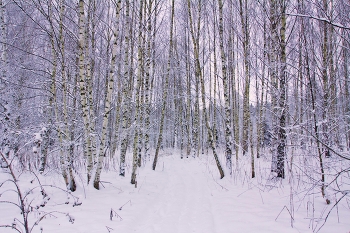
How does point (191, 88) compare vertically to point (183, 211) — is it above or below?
above

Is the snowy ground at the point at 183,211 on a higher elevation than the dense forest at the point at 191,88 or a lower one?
lower

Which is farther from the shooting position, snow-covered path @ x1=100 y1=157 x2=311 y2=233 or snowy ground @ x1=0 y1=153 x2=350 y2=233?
snow-covered path @ x1=100 y1=157 x2=311 y2=233

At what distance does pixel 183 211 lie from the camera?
15.3 ft

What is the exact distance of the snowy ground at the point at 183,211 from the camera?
3.54 meters

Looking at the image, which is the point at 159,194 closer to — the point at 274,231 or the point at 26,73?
the point at 274,231

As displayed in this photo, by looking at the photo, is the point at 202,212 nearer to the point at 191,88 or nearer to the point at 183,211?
the point at 183,211

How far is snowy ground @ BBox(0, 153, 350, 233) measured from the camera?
3.54m

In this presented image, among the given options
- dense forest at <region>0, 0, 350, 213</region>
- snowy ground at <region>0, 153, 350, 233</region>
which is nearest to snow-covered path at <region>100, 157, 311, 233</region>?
snowy ground at <region>0, 153, 350, 233</region>

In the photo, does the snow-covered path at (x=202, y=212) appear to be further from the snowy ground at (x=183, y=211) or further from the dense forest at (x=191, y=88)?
the dense forest at (x=191, y=88)

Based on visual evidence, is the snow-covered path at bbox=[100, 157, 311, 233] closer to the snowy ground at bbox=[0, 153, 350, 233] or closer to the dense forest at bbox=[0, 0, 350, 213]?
the snowy ground at bbox=[0, 153, 350, 233]

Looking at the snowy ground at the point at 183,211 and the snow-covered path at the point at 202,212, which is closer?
the snowy ground at the point at 183,211

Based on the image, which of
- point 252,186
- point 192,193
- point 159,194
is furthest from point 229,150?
point 159,194

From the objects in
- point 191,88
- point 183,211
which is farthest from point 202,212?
point 191,88

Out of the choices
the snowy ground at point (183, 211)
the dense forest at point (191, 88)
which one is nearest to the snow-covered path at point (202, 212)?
the snowy ground at point (183, 211)
